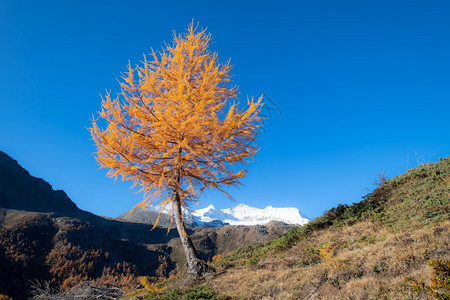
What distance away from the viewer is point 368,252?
5.72 metres

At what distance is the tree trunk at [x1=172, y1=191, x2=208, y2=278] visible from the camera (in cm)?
873

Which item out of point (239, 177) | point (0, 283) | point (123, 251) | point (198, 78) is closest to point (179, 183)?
point (239, 177)

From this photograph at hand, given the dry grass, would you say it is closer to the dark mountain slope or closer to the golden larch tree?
the golden larch tree

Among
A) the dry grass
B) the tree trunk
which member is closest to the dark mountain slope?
the tree trunk

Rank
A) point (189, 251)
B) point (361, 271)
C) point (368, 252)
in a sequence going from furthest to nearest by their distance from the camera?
point (189, 251) → point (368, 252) → point (361, 271)

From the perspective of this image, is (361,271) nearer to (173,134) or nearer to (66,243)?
(173,134)

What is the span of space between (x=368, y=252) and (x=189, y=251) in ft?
19.2

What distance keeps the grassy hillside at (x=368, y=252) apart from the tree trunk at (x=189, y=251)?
602 mm

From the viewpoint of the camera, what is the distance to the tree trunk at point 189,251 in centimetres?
873

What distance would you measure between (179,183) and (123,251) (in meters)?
151

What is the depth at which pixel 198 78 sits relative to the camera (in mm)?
10203

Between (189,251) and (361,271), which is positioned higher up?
(361,271)

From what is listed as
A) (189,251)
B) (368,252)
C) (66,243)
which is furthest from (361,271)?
(66,243)

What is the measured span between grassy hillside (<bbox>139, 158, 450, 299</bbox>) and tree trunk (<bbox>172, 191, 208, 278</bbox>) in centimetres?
60
